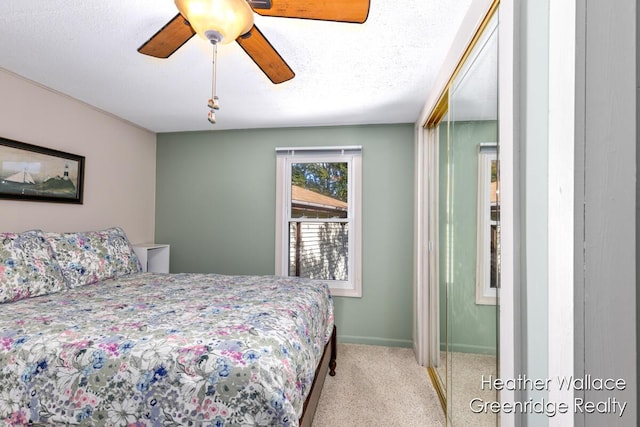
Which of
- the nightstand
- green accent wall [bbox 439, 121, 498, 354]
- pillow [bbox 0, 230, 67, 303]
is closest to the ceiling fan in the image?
green accent wall [bbox 439, 121, 498, 354]

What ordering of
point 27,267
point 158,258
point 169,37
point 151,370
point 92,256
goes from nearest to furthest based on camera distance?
point 151,370 < point 169,37 < point 27,267 < point 92,256 < point 158,258

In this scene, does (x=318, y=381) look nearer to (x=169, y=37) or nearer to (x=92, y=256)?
(x=92, y=256)

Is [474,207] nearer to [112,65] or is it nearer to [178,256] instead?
[112,65]

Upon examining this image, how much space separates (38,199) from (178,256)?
150 cm

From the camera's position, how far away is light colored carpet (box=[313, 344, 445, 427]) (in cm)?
Result: 210

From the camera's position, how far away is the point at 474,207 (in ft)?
5.07

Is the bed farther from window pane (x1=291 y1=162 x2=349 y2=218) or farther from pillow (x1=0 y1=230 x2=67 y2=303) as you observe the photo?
window pane (x1=291 y1=162 x2=349 y2=218)

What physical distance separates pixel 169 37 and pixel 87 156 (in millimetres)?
2055

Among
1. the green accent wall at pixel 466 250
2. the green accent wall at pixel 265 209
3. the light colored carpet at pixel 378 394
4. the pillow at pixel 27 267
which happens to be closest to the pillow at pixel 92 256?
the pillow at pixel 27 267

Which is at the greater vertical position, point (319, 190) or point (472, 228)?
point (319, 190)

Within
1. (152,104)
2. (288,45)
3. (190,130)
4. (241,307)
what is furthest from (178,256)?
(288,45)

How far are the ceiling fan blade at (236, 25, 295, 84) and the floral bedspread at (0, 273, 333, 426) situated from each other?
136 cm

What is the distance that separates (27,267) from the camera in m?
2.01

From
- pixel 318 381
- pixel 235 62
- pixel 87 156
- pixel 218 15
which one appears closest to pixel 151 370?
pixel 318 381
